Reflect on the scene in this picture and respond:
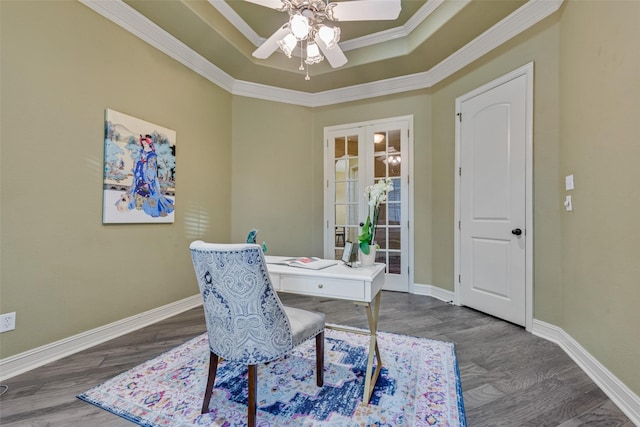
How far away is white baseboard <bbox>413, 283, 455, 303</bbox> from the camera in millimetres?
3582

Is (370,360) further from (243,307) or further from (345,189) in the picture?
(345,189)

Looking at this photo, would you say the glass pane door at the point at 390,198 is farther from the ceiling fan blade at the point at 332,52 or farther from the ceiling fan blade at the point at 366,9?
the ceiling fan blade at the point at 366,9

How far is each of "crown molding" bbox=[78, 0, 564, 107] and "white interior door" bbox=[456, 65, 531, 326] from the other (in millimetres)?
462

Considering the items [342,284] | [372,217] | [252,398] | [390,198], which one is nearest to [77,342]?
[252,398]

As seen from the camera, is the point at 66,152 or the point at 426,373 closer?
the point at 426,373

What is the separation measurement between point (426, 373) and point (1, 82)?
134 inches

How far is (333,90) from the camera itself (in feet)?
14.4

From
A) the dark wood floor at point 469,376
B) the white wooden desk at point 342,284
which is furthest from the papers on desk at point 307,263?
the dark wood floor at point 469,376

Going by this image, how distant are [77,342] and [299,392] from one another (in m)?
1.87

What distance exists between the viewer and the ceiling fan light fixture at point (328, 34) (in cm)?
221

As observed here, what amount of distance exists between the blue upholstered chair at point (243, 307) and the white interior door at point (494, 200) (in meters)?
2.48

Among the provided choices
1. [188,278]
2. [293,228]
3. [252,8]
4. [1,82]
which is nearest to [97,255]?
[188,278]

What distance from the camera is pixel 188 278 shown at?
133 inches

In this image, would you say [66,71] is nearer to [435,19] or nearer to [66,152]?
[66,152]
